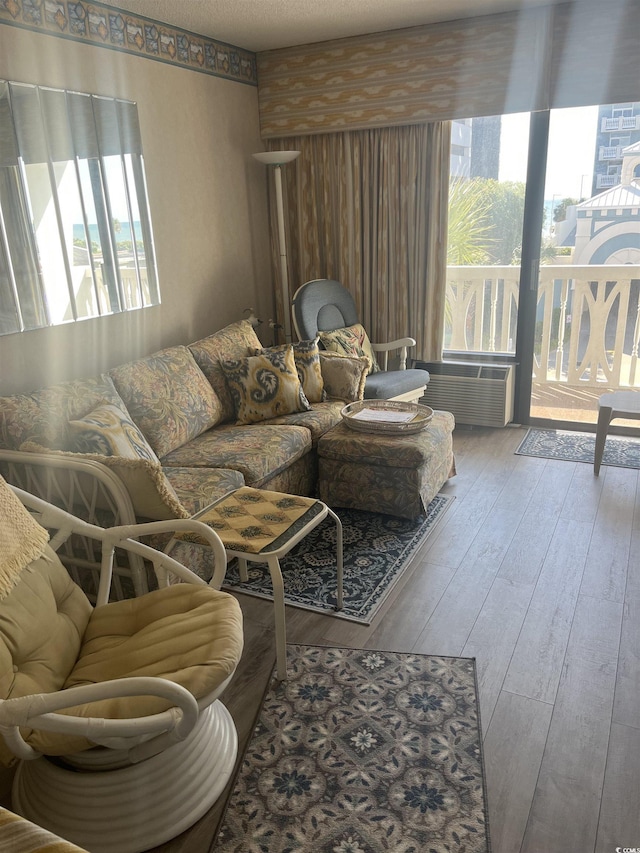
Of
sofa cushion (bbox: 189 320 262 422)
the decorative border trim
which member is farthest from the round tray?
the decorative border trim

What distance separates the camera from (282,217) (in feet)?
14.7

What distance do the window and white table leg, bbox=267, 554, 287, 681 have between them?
1.67 metres

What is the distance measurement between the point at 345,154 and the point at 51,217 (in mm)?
2272

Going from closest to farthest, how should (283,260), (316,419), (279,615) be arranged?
(279,615) → (316,419) → (283,260)

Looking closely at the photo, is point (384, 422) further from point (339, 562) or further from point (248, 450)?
point (339, 562)

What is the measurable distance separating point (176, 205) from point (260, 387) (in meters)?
1.24

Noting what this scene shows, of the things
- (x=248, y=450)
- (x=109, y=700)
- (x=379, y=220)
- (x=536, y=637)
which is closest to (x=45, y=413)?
(x=248, y=450)

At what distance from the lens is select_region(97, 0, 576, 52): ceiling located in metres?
3.29

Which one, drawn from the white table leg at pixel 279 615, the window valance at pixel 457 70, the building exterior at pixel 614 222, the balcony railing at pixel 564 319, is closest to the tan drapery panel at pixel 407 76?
the window valance at pixel 457 70

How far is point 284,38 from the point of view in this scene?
401cm

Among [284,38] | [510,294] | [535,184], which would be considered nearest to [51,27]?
[284,38]

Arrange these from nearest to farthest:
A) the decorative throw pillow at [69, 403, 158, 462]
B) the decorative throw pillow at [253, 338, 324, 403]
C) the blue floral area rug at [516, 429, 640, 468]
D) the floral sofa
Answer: the floral sofa, the decorative throw pillow at [69, 403, 158, 462], the decorative throw pillow at [253, 338, 324, 403], the blue floral area rug at [516, 429, 640, 468]

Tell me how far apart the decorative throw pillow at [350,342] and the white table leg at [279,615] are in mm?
2303

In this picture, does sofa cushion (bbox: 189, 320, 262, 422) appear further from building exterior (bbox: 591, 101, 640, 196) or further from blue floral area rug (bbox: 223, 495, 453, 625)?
building exterior (bbox: 591, 101, 640, 196)
